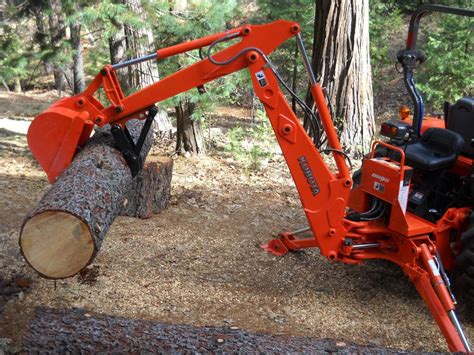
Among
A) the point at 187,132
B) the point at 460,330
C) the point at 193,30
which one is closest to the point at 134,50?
the point at 193,30

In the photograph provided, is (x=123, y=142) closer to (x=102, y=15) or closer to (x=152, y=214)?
(x=152, y=214)

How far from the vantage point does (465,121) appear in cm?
430

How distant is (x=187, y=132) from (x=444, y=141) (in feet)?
14.2

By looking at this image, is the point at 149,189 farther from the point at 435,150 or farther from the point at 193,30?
the point at 435,150

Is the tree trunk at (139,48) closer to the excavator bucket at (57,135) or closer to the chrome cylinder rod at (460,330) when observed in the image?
the excavator bucket at (57,135)

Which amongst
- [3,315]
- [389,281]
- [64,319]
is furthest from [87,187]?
[389,281]

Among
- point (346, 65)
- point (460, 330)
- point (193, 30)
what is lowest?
point (460, 330)

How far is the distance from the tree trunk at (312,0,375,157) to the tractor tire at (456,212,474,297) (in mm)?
4151

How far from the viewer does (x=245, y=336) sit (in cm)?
275

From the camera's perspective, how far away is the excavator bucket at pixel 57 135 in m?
3.65

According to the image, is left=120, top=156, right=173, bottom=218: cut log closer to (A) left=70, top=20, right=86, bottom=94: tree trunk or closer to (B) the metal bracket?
(B) the metal bracket

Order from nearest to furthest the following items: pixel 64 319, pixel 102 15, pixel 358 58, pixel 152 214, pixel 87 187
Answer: pixel 64 319, pixel 87 187, pixel 152 214, pixel 102 15, pixel 358 58

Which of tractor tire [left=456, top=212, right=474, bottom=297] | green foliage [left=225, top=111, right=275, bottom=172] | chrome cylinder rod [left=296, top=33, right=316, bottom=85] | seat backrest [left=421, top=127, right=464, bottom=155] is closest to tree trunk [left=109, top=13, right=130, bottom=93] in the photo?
green foliage [left=225, top=111, right=275, bottom=172]

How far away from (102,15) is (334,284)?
4.34m
